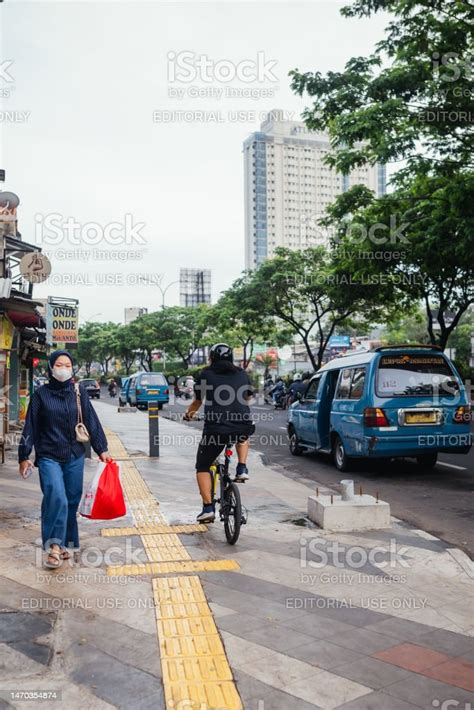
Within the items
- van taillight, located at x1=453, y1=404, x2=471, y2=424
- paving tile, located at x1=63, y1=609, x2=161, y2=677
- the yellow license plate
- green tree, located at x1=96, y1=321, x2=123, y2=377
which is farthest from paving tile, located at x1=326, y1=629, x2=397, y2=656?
green tree, located at x1=96, y1=321, x2=123, y2=377

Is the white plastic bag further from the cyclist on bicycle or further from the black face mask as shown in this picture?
the black face mask

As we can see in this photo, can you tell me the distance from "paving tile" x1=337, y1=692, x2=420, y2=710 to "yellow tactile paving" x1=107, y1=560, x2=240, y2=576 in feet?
6.94

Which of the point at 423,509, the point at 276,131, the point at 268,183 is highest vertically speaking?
the point at 276,131

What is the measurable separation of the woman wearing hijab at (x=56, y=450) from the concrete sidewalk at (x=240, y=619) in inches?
12.2

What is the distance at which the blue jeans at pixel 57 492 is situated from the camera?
A: 528cm

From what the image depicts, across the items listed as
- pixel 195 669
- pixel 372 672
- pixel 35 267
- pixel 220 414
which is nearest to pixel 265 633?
pixel 195 669

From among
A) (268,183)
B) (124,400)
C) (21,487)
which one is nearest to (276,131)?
(268,183)

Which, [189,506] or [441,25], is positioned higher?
[441,25]

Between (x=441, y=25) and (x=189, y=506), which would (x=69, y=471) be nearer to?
(x=189, y=506)

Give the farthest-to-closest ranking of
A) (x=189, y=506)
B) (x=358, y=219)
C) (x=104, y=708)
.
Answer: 1. (x=358, y=219)
2. (x=189, y=506)
3. (x=104, y=708)

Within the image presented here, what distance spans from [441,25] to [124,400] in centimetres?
2830

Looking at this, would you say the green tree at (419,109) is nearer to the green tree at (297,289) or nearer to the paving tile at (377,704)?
the paving tile at (377,704)

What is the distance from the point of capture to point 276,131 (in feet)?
457

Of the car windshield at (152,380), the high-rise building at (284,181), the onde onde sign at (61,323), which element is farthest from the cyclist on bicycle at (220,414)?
the high-rise building at (284,181)
